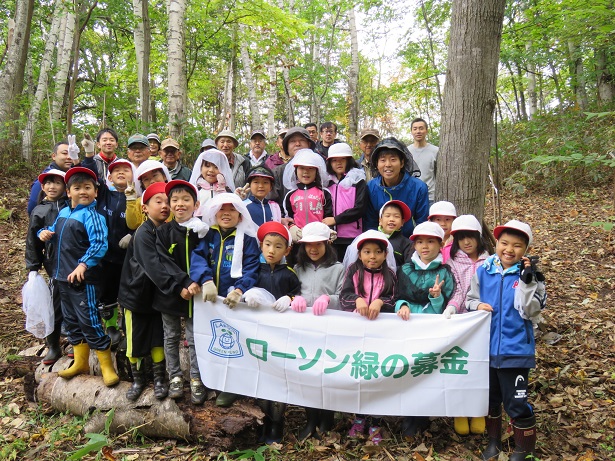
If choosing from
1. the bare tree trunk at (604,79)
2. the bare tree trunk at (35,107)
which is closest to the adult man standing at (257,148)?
the bare tree trunk at (35,107)

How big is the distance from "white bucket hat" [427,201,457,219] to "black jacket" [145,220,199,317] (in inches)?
99.6

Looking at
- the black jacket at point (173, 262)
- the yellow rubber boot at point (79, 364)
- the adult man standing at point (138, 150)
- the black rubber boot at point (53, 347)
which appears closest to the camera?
the black jacket at point (173, 262)

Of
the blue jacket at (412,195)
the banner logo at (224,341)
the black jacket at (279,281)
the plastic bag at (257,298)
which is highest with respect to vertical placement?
the blue jacket at (412,195)

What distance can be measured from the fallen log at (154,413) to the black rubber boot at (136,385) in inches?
2.1

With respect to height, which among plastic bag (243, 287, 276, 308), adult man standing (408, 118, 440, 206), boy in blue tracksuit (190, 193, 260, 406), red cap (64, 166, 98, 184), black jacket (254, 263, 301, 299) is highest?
adult man standing (408, 118, 440, 206)

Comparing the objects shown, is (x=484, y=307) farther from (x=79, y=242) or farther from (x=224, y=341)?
(x=79, y=242)

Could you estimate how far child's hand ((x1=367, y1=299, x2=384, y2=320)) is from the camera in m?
3.87

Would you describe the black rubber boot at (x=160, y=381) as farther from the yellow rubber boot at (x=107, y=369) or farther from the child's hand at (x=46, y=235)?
the child's hand at (x=46, y=235)

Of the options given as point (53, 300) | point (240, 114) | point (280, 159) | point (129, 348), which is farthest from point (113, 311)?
point (240, 114)

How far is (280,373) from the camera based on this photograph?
412cm

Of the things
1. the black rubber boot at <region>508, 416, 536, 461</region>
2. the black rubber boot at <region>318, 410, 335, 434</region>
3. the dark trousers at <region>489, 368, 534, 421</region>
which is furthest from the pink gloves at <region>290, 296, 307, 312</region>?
the black rubber boot at <region>508, 416, 536, 461</region>

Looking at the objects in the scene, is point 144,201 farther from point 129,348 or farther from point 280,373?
point 280,373

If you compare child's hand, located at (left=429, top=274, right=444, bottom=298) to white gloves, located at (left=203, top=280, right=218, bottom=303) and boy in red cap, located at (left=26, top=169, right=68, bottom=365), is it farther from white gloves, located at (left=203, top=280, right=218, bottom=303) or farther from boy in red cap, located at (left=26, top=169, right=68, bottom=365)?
boy in red cap, located at (left=26, top=169, right=68, bottom=365)

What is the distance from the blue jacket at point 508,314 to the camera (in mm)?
3473
